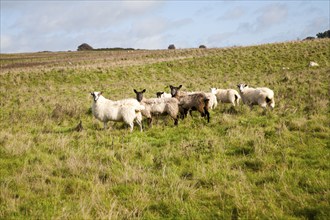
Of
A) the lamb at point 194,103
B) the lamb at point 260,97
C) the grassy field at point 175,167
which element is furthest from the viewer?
the lamb at point 260,97

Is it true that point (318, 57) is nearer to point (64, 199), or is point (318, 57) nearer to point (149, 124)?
point (149, 124)

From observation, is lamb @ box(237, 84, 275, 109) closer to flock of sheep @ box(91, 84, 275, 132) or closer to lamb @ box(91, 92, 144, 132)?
flock of sheep @ box(91, 84, 275, 132)

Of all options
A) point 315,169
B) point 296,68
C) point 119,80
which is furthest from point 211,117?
point 296,68

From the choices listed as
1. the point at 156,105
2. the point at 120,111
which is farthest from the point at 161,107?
the point at 120,111

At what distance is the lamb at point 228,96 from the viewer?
17.5 m

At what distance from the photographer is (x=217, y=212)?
5.82 metres

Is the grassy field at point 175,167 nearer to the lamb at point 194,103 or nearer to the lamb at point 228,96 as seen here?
the lamb at point 194,103

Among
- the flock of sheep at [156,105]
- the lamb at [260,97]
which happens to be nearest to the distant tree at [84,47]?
the flock of sheep at [156,105]

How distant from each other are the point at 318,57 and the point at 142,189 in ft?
115

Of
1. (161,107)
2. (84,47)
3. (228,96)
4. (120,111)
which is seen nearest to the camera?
(120,111)

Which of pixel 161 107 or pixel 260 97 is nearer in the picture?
→ pixel 161 107

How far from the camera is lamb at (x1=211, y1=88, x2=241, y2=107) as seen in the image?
57.3ft

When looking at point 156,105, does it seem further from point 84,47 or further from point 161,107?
point 84,47

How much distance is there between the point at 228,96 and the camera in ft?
58.1
